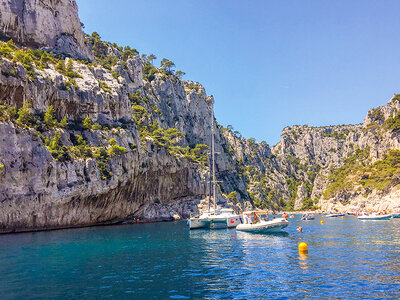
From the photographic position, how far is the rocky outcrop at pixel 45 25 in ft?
225

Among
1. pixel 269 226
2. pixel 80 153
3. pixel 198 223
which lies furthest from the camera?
pixel 80 153

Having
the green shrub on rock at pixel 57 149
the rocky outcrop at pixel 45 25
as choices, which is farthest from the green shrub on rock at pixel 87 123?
the rocky outcrop at pixel 45 25

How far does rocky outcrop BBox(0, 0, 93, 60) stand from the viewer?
2702 inches

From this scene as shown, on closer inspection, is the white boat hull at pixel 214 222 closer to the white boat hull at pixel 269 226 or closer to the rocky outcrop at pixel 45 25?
the white boat hull at pixel 269 226

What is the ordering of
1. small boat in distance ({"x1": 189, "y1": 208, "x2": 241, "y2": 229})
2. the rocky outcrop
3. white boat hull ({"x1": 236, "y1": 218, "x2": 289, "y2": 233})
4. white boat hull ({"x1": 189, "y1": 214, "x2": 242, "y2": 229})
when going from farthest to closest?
1. the rocky outcrop
2. white boat hull ({"x1": 189, "y1": 214, "x2": 242, "y2": 229})
3. small boat in distance ({"x1": 189, "y1": 208, "x2": 241, "y2": 229})
4. white boat hull ({"x1": 236, "y1": 218, "x2": 289, "y2": 233})

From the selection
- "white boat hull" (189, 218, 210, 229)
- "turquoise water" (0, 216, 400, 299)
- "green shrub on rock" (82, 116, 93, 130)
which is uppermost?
"green shrub on rock" (82, 116, 93, 130)

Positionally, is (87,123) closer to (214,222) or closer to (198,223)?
(198,223)

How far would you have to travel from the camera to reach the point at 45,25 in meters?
74.6

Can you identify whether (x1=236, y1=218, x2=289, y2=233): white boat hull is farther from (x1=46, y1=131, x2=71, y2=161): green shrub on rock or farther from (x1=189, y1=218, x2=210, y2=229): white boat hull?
(x1=46, y1=131, x2=71, y2=161): green shrub on rock

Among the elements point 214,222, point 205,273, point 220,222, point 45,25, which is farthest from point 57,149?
point 205,273

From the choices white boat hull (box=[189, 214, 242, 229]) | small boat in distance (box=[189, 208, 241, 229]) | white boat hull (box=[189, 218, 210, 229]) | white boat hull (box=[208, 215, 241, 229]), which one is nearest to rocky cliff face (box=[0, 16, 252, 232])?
white boat hull (box=[189, 218, 210, 229])

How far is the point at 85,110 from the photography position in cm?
6406

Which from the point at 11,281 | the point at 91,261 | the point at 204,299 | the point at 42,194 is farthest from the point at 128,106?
the point at 204,299

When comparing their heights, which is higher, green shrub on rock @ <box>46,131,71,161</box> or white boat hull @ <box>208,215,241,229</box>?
green shrub on rock @ <box>46,131,71,161</box>
